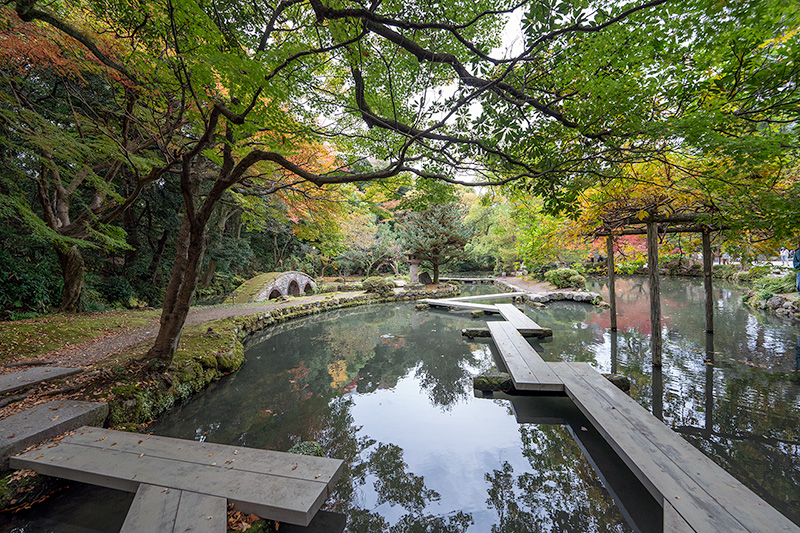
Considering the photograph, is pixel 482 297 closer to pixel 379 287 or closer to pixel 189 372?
pixel 379 287

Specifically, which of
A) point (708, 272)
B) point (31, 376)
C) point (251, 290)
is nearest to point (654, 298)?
point (708, 272)

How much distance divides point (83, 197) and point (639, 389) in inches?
524

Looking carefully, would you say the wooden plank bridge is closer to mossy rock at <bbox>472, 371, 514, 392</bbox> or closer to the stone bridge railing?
mossy rock at <bbox>472, 371, 514, 392</bbox>

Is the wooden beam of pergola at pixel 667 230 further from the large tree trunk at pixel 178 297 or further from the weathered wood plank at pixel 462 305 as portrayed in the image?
the large tree trunk at pixel 178 297

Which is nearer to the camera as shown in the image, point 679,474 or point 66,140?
point 679,474

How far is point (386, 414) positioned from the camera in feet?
12.7

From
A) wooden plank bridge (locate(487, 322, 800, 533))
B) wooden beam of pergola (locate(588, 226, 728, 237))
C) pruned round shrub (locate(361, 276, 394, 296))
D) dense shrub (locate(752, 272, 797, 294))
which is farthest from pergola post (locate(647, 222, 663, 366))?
pruned round shrub (locate(361, 276, 394, 296))

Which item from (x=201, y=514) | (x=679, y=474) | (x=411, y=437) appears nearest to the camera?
(x=201, y=514)

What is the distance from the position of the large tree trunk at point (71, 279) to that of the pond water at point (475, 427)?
4497 mm

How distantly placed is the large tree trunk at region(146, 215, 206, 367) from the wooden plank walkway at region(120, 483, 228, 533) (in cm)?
235

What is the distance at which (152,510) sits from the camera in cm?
185

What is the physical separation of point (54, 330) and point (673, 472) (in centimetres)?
878

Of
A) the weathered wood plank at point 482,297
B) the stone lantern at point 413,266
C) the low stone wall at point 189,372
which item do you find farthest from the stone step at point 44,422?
the stone lantern at point 413,266

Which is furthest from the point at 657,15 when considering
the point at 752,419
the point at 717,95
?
the point at 752,419
